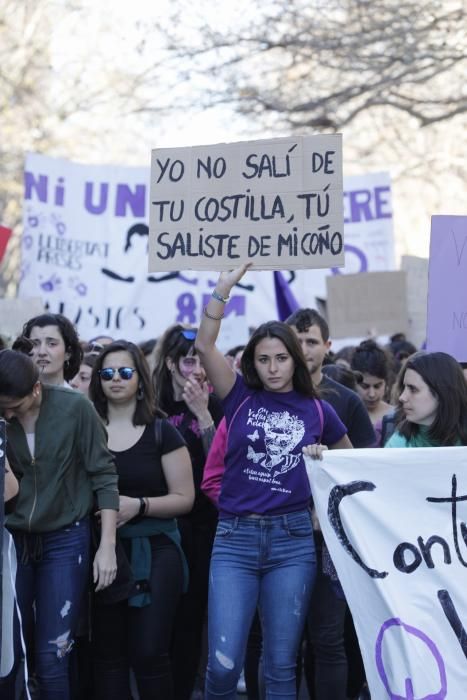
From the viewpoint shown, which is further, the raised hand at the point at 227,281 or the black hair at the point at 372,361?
the black hair at the point at 372,361

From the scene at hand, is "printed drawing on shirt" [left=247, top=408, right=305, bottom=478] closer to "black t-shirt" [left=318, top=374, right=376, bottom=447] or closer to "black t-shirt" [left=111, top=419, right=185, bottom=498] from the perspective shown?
"black t-shirt" [left=111, top=419, right=185, bottom=498]

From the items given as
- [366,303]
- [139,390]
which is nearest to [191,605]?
[139,390]

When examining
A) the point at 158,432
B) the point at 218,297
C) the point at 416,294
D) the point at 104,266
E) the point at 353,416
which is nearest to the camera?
the point at 218,297

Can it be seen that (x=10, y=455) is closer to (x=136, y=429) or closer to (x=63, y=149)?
(x=136, y=429)

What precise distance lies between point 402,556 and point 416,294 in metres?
6.33

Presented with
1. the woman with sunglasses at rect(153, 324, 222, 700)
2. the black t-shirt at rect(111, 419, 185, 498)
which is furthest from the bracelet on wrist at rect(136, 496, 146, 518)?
the woman with sunglasses at rect(153, 324, 222, 700)

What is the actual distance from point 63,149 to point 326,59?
11.6 metres

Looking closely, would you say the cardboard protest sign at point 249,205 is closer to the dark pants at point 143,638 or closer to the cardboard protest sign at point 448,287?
the cardboard protest sign at point 448,287

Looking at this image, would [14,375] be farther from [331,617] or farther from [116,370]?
[331,617]

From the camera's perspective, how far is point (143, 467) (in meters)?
5.41

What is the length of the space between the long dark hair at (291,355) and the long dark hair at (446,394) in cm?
44

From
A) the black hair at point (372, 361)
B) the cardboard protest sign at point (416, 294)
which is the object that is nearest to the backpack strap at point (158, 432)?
the black hair at point (372, 361)

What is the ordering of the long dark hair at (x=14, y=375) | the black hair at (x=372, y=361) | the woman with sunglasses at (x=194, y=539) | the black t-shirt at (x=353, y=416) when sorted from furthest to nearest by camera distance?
the black hair at (x=372, y=361) → the woman with sunglasses at (x=194, y=539) → the black t-shirt at (x=353, y=416) → the long dark hair at (x=14, y=375)

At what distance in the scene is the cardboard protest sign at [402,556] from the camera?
4.43 meters
